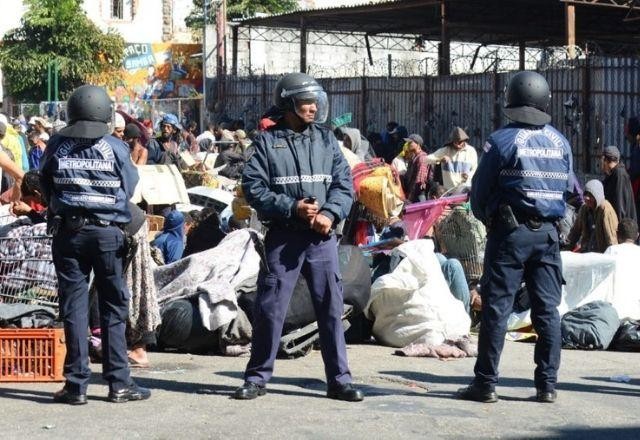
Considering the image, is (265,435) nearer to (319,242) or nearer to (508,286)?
(319,242)

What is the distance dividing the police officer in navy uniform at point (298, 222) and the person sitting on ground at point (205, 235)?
3.15 meters

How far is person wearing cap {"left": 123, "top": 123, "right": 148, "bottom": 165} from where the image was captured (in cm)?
1430

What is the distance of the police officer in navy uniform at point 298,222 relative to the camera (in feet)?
24.2

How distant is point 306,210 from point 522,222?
52.2 inches

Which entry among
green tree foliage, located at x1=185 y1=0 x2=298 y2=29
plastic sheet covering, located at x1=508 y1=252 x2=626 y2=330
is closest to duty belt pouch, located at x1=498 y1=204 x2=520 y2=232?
plastic sheet covering, located at x1=508 y1=252 x2=626 y2=330

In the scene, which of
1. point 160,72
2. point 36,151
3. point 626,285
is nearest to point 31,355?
point 626,285

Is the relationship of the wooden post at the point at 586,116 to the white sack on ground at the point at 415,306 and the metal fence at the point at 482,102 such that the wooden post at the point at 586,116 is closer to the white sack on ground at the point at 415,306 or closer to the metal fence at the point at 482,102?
the metal fence at the point at 482,102

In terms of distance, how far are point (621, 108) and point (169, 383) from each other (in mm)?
12625

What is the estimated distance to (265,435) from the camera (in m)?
6.54

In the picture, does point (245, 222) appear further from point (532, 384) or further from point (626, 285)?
point (532, 384)

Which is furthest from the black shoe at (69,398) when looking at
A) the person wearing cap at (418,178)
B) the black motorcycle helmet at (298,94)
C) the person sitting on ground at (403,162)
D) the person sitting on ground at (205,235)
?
the person sitting on ground at (403,162)

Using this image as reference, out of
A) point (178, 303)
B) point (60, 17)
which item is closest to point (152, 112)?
point (60, 17)

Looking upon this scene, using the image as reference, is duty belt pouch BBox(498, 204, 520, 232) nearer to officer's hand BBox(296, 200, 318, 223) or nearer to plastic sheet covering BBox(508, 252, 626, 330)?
officer's hand BBox(296, 200, 318, 223)

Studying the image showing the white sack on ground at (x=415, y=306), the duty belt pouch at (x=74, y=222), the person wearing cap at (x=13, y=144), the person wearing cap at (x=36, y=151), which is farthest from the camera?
the person wearing cap at (x=36, y=151)
